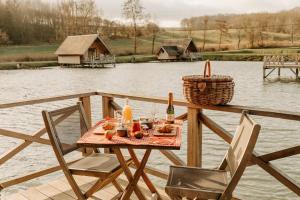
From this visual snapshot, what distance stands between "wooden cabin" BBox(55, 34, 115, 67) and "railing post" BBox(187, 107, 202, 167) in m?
41.2

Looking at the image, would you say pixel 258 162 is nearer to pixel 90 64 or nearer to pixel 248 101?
pixel 248 101

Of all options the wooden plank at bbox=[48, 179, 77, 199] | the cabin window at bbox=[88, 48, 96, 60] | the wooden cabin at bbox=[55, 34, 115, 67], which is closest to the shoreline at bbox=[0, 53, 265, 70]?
the wooden cabin at bbox=[55, 34, 115, 67]

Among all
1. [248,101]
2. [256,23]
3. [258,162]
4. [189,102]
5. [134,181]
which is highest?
[256,23]

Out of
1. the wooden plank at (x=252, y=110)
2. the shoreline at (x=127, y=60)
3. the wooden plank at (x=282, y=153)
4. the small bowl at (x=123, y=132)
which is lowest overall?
the shoreline at (x=127, y=60)

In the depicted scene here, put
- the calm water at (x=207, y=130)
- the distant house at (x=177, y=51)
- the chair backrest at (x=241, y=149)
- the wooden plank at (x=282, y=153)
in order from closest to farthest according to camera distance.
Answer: the chair backrest at (x=241, y=149) < the wooden plank at (x=282, y=153) < the calm water at (x=207, y=130) < the distant house at (x=177, y=51)

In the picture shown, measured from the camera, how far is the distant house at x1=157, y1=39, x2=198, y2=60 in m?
57.1

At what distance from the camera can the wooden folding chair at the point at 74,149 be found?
2873 mm

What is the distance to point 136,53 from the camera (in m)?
66.1

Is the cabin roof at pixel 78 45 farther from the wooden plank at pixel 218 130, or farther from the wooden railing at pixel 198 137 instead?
the wooden plank at pixel 218 130

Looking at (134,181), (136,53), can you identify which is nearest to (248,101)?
(134,181)

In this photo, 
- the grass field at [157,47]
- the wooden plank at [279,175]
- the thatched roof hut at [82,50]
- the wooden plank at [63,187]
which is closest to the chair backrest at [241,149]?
the wooden plank at [279,175]

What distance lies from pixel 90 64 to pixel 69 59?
3687mm

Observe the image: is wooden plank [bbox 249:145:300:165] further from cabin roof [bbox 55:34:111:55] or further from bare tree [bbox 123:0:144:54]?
bare tree [bbox 123:0:144:54]

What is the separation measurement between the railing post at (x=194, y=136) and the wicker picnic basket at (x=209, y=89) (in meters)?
0.21
